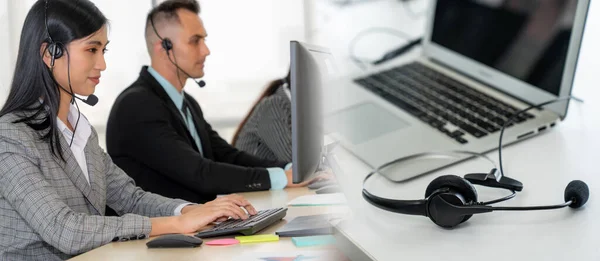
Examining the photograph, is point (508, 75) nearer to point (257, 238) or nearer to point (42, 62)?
point (257, 238)

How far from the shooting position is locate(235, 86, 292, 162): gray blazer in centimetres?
184

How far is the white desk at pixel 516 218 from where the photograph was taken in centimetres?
91

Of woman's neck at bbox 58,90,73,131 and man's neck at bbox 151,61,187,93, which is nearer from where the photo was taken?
woman's neck at bbox 58,90,73,131

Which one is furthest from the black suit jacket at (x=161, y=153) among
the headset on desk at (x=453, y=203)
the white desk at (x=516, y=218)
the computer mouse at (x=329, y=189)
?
the headset on desk at (x=453, y=203)

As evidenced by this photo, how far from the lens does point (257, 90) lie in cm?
239

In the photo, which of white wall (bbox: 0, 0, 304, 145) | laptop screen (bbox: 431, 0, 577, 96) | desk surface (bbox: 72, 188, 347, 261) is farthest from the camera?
white wall (bbox: 0, 0, 304, 145)

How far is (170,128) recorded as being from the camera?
1.54 m

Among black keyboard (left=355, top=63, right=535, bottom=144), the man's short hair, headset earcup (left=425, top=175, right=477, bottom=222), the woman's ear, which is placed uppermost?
the woman's ear

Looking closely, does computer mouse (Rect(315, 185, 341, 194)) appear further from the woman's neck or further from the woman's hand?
the woman's neck

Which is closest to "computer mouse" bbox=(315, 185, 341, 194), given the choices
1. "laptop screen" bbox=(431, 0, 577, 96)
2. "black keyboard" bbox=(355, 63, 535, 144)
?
"black keyboard" bbox=(355, 63, 535, 144)

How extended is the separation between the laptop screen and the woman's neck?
2.75 feet

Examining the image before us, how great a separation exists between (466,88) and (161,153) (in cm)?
65

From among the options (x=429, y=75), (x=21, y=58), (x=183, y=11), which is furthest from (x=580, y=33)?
(x=21, y=58)

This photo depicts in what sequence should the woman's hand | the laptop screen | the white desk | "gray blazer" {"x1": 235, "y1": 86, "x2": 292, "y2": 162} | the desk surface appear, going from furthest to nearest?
"gray blazer" {"x1": 235, "y1": 86, "x2": 292, "y2": 162} < the laptop screen < the woman's hand < the desk surface < the white desk
